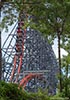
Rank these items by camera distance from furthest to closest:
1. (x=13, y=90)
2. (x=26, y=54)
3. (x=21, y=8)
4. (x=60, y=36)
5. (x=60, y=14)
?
(x=26, y=54), (x=60, y=36), (x=60, y=14), (x=21, y=8), (x=13, y=90)

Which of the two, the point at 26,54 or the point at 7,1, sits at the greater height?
the point at 26,54

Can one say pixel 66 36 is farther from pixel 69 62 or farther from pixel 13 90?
→ pixel 13 90

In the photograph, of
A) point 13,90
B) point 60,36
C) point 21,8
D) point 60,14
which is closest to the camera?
point 13,90

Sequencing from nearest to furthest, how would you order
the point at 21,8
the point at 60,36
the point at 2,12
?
the point at 2,12
the point at 21,8
the point at 60,36

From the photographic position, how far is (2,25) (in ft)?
32.7

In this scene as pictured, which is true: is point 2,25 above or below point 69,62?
above

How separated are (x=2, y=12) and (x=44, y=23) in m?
2.08

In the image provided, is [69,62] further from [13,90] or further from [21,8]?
[13,90]

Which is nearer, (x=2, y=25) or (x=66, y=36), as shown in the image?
(x=2, y=25)

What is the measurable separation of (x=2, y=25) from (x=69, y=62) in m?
2.51

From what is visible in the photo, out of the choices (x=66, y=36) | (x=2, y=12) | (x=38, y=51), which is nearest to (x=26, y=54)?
(x=38, y=51)

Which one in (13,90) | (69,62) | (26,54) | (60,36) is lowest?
(13,90)

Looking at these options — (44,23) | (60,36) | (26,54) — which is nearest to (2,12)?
(44,23)

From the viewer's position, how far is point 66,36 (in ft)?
37.2
